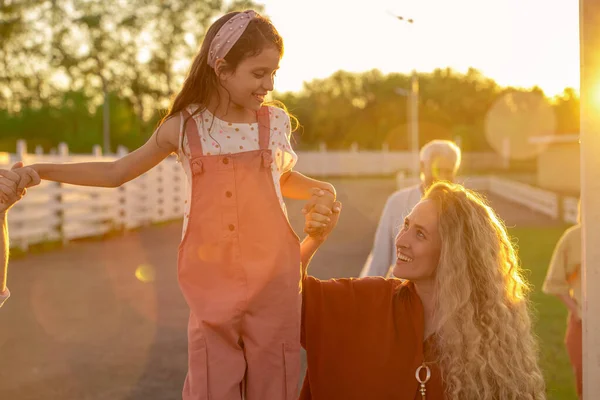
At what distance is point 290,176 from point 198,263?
487 millimetres

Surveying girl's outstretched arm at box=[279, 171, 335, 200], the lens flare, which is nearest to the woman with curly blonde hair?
girl's outstretched arm at box=[279, 171, 335, 200]

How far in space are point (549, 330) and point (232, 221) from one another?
660 cm

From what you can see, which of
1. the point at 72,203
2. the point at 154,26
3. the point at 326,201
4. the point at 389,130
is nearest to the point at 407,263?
the point at 326,201

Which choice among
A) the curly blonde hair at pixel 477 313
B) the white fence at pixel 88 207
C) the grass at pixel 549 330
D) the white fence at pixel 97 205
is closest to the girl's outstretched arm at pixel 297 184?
the curly blonde hair at pixel 477 313

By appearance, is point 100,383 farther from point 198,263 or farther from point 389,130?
point 389,130

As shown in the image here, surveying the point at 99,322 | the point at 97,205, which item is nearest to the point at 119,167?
the point at 99,322

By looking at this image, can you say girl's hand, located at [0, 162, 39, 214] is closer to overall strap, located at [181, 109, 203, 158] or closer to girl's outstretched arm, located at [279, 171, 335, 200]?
overall strap, located at [181, 109, 203, 158]

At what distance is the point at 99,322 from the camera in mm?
8695

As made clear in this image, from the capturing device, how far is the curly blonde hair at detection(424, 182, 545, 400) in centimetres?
271

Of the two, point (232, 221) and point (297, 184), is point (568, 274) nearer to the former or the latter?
point (297, 184)

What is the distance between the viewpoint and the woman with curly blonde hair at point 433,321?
2727 mm

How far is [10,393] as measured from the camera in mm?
5945

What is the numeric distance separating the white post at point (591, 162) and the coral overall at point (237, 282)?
881mm

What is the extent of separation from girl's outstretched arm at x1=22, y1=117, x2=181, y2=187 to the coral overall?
0.27ft
